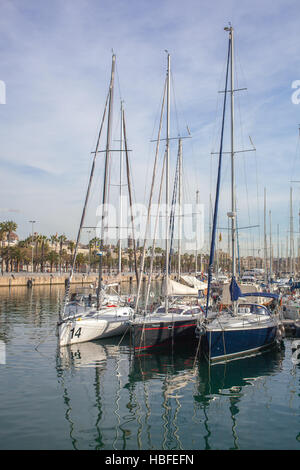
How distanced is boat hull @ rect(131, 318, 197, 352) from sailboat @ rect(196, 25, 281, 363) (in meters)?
2.08

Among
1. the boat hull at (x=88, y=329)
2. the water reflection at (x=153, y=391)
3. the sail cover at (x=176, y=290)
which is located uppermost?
the sail cover at (x=176, y=290)

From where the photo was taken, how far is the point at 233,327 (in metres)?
20.7

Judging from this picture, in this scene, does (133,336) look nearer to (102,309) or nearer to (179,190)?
(102,309)

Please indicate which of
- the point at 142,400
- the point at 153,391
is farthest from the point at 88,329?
the point at 142,400

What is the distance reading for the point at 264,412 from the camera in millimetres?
14305

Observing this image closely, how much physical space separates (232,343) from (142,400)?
22.2ft

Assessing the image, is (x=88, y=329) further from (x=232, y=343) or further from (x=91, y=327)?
(x=232, y=343)

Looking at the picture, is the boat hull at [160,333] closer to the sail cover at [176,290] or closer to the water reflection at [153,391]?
the water reflection at [153,391]

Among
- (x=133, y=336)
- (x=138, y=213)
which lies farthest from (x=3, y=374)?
(x=138, y=213)

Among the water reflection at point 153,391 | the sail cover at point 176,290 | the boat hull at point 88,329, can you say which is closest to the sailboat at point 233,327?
the water reflection at point 153,391

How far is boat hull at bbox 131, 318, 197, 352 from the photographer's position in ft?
73.6

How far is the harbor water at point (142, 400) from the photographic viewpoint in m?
12.0

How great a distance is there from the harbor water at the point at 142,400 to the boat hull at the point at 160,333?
0.66 m
